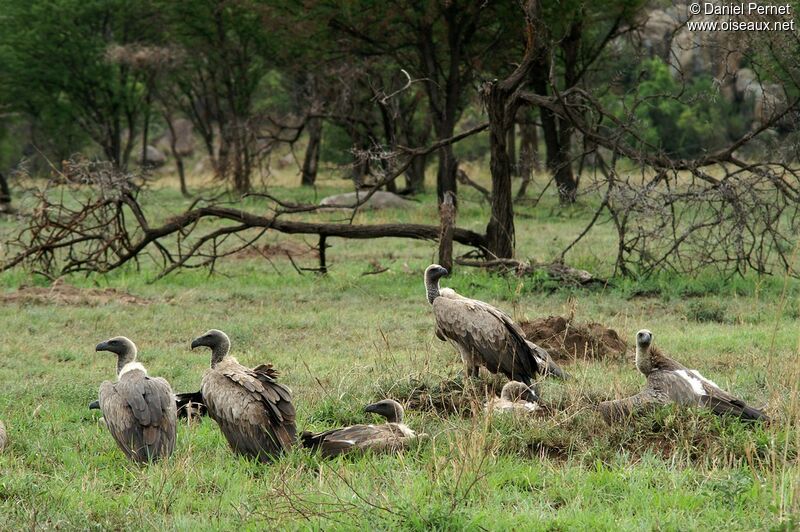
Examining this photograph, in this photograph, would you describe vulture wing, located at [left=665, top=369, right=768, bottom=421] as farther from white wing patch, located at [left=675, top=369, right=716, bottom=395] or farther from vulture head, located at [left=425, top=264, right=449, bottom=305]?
vulture head, located at [left=425, top=264, right=449, bottom=305]

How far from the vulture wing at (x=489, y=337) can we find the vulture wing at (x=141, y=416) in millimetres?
2594

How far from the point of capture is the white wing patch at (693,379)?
20.2ft

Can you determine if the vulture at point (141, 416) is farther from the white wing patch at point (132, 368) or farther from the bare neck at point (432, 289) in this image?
the bare neck at point (432, 289)

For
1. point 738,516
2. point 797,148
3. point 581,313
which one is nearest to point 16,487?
point 738,516

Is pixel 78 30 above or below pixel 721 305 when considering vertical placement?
above

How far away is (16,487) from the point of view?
5102 mm

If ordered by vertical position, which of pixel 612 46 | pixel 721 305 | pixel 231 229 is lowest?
pixel 721 305

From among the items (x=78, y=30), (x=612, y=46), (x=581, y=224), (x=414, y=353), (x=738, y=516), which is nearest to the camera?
(x=738, y=516)

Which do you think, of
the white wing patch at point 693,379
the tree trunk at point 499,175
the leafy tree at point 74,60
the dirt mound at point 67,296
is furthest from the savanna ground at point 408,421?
the leafy tree at point 74,60

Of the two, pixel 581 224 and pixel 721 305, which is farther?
pixel 581 224

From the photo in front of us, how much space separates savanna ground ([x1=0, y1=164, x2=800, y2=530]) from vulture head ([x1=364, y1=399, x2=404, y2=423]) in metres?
0.19

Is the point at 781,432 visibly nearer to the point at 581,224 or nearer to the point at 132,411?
the point at 132,411

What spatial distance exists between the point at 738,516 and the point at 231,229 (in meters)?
9.85

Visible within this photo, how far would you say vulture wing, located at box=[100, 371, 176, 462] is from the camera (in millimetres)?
5609
